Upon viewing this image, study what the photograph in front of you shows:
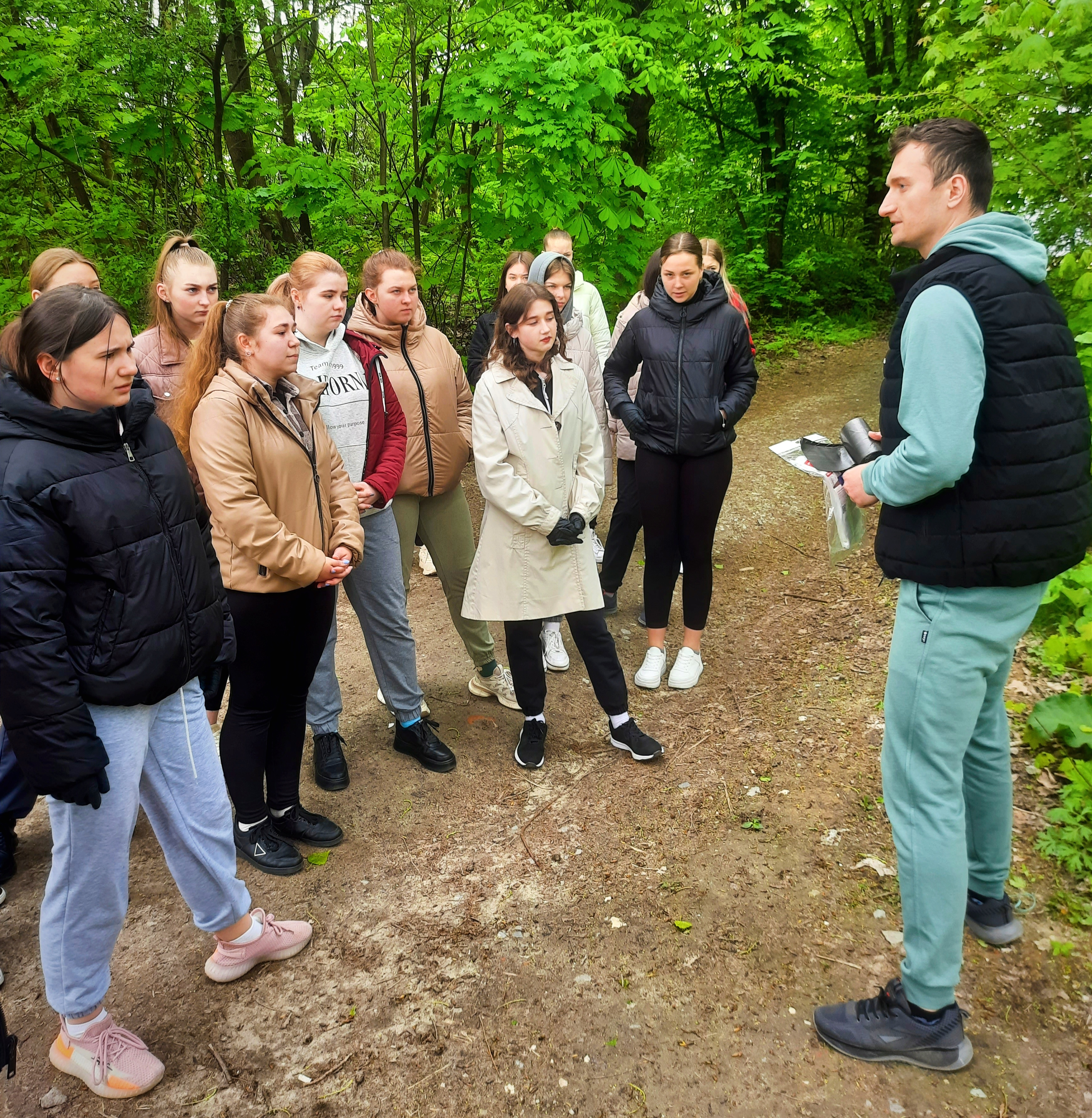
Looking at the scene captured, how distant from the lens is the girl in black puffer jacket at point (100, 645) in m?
2.03

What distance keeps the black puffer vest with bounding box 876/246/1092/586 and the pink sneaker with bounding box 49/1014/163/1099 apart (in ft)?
8.54

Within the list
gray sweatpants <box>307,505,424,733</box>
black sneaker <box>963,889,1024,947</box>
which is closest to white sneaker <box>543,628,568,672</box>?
gray sweatpants <box>307,505,424,733</box>

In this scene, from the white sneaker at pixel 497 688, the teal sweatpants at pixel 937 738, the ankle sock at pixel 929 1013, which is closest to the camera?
the teal sweatpants at pixel 937 738

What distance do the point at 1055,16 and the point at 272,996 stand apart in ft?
18.9

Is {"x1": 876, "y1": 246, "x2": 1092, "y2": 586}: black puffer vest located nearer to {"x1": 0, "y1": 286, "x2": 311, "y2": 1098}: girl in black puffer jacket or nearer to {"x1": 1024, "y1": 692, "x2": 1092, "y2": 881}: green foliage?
{"x1": 1024, "y1": 692, "x2": 1092, "y2": 881}: green foliage

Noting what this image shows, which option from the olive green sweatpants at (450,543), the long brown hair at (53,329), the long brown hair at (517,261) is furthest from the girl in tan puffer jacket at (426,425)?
the long brown hair at (53,329)

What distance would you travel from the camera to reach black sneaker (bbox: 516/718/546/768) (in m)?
3.99

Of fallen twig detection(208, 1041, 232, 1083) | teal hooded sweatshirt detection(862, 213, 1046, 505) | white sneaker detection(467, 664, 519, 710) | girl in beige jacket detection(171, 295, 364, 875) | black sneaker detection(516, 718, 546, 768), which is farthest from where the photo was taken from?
white sneaker detection(467, 664, 519, 710)

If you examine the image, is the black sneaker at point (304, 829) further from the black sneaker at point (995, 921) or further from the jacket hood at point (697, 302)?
the jacket hood at point (697, 302)

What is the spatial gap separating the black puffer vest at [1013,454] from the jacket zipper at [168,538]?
200 centimetres

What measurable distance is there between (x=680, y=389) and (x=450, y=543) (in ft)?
4.78

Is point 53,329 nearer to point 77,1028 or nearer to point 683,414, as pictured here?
point 77,1028

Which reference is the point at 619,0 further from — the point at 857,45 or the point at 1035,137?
the point at 857,45

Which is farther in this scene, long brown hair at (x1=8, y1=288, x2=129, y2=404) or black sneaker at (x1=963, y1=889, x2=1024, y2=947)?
black sneaker at (x1=963, y1=889, x2=1024, y2=947)
